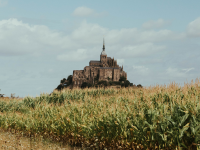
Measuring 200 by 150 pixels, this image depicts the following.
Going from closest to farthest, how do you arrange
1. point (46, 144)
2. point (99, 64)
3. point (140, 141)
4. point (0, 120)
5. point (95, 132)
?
point (140, 141) < point (95, 132) < point (46, 144) < point (0, 120) < point (99, 64)

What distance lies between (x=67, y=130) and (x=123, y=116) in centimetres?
351

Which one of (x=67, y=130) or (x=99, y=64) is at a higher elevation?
(x=99, y=64)

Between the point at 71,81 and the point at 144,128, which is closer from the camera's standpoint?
the point at 144,128

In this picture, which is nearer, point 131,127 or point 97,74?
point 131,127

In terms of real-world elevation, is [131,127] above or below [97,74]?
below

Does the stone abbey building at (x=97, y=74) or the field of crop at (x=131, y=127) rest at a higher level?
the stone abbey building at (x=97, y=74)

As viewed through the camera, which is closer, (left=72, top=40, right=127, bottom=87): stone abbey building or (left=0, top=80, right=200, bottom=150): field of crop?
(left=0, top=80, right=200, bottom=150): field of crop

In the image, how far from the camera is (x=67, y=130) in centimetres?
1023

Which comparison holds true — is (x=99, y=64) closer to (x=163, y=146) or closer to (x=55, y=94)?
(x=55, y=94)

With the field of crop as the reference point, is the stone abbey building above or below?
above

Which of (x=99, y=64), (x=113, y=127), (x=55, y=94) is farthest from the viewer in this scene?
(x=99, y=64)

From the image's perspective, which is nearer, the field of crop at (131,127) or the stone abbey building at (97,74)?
the field of crop at (131,127)

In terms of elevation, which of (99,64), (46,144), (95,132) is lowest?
(46,144)

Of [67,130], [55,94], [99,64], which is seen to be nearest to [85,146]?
[67,130]
